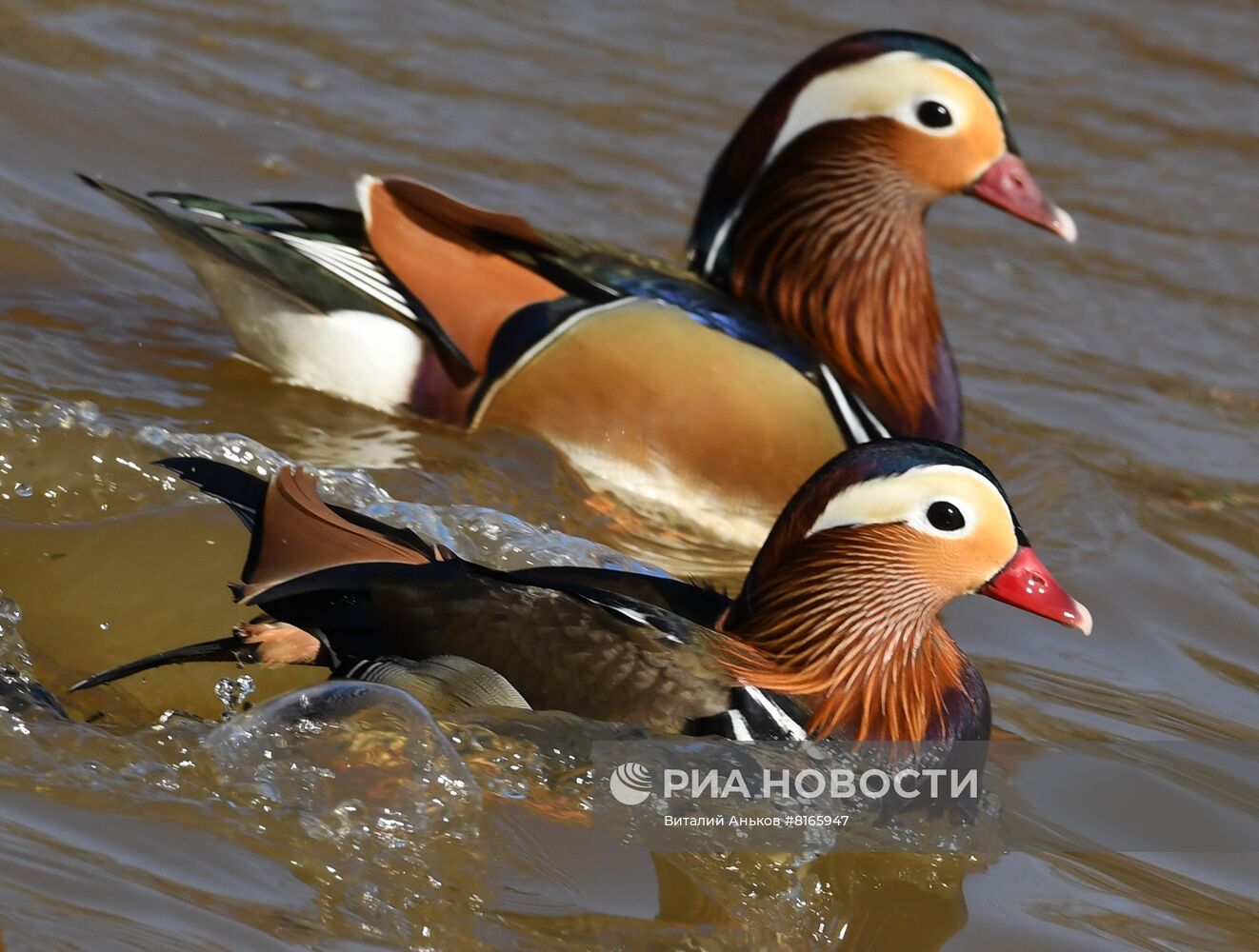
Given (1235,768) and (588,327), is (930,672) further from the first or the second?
(588,327)

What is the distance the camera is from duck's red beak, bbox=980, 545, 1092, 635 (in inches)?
133

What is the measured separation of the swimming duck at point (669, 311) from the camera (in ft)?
15.0

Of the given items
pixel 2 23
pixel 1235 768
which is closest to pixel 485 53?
pixel 2 23

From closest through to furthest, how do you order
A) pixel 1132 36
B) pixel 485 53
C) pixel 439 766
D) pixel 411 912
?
1. pixel 411 912
2. pixel 439 766
3. pixel 485 53
4. pixel 1132 36

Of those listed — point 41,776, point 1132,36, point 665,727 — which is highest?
point 1132,36

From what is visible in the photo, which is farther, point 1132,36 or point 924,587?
point 1132,36

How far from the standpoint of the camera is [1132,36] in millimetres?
8828

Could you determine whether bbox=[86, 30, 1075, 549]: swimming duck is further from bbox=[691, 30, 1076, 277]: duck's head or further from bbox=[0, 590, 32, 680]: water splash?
bbox=[0, 590, 32, 680]: water splash

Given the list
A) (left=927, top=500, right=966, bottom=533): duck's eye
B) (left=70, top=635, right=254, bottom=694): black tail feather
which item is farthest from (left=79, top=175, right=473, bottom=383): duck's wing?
(left=927, top=500, right=966, bottom=533): duck's eye

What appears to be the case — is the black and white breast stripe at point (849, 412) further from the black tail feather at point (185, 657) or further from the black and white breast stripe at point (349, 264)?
the black tail feather at point (185, 657)

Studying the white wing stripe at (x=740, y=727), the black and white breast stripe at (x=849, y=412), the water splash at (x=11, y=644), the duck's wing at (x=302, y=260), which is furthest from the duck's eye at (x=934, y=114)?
the water splash at (x=11, y=644)

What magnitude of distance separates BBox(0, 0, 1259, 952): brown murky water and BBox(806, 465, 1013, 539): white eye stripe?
0.54m

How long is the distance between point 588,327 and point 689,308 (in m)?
0.24

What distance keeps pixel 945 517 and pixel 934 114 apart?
181cm
